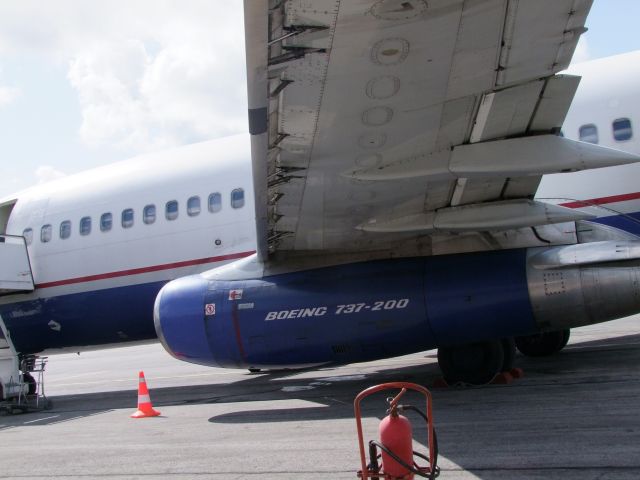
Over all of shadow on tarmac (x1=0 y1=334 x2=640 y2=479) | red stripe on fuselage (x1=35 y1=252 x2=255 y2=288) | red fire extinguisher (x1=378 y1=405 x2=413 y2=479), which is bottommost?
shadow on tarmac (x1=0 y1=334 x2=640 y2=479)

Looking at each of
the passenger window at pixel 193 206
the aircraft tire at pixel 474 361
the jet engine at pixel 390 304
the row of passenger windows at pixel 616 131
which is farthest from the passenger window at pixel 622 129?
the passenger window at pixel 193 206

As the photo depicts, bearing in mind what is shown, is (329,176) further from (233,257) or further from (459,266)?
(233,257)

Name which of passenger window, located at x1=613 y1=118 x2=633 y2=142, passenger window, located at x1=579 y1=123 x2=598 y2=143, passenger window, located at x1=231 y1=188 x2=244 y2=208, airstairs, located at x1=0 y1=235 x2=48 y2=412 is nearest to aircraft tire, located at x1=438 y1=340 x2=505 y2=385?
passenger window, located at x1=579 y1=123 x2=598 y2=143

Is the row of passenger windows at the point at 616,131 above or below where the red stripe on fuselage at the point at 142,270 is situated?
above

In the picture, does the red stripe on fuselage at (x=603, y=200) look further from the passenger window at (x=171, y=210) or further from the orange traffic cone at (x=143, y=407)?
the orange traffic cone at (x=143, y=407)

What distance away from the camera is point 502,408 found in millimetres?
7297

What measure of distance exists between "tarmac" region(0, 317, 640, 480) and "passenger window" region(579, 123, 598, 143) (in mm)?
3065

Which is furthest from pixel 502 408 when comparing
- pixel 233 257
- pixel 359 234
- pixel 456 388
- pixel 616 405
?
pixel 233 257

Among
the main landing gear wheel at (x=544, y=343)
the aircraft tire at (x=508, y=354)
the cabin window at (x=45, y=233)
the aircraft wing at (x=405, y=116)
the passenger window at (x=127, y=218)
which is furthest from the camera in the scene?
the cabin window at (x=45, y=233)

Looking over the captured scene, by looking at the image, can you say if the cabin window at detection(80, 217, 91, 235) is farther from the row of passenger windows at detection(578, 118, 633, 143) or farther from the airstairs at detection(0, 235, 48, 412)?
the row of passenger windows at detection(578, 118, 633, 143)

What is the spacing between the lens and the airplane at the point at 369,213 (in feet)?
17.6

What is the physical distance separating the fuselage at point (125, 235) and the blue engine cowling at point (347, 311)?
174 centimetres

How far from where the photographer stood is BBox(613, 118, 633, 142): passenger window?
29.8 feet

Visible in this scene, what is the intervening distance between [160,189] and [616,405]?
7.79 meters
